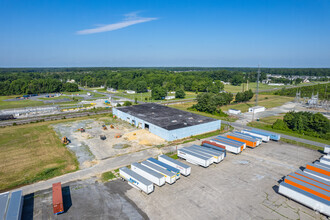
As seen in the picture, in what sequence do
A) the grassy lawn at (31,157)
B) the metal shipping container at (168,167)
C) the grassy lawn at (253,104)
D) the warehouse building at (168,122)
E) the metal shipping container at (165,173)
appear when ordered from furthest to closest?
the grassy lawn at (253,104) → the warehouse building at (168,122) → the grassy lawn at (31,157) → the metal shipping container at (168,167) → the metal shipping container at (165,173)

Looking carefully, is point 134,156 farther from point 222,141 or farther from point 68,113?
point 68,113

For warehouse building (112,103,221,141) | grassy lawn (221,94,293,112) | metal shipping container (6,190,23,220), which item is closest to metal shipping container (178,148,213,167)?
warehouse building (112,103,221,141)

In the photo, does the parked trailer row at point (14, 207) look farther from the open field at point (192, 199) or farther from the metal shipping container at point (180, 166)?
the metal shipping container at point (180, 166)

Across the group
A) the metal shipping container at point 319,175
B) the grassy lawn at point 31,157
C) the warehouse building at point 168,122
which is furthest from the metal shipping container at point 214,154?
the grassy lawn at point 31,157

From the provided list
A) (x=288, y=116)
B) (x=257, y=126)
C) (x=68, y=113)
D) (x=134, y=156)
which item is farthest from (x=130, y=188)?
(x=68, y=113)

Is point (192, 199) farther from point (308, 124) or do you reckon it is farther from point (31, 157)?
point (308, 124)

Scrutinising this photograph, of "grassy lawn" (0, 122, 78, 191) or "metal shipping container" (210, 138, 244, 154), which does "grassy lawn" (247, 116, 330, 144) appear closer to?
"metal shipping container" (210, 138, 244, 154)
